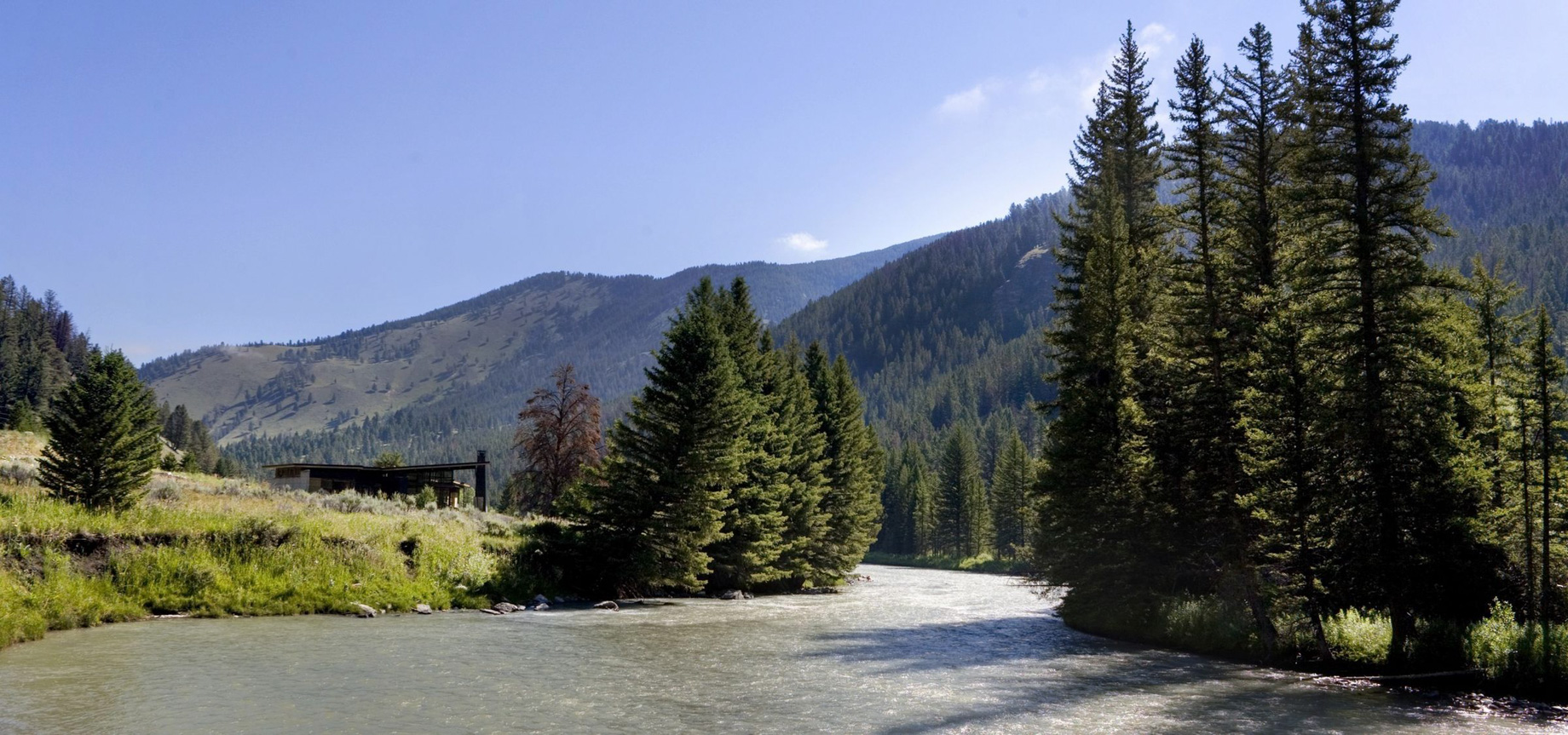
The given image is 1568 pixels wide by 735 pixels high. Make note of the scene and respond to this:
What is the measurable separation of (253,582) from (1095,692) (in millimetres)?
29100

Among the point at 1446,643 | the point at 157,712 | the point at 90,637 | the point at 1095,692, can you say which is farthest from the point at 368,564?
the point at 1446,643

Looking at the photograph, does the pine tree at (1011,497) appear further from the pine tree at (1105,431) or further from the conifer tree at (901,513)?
the pine tree at (1105,431)

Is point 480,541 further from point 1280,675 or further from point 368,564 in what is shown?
point 1280,675

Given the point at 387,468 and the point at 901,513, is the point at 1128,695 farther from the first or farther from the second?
the point at 901,513

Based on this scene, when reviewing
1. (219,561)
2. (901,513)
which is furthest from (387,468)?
(901,513)

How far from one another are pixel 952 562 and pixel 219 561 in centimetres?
8973

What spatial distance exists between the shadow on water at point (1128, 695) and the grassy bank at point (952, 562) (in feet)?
213

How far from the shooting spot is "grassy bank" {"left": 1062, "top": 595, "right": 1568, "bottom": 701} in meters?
20.1

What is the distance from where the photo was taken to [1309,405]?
25188mm

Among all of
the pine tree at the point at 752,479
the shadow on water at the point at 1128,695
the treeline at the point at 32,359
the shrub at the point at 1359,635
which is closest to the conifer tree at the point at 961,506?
the pine tree at the point at 752,479

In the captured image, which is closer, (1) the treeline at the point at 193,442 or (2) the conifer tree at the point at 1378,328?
(2) the conifer tree at the point at 1378,328

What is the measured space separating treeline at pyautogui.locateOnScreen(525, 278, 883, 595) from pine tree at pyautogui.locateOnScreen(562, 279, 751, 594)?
6cm

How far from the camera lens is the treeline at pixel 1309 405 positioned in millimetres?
23234

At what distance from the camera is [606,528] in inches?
1672
